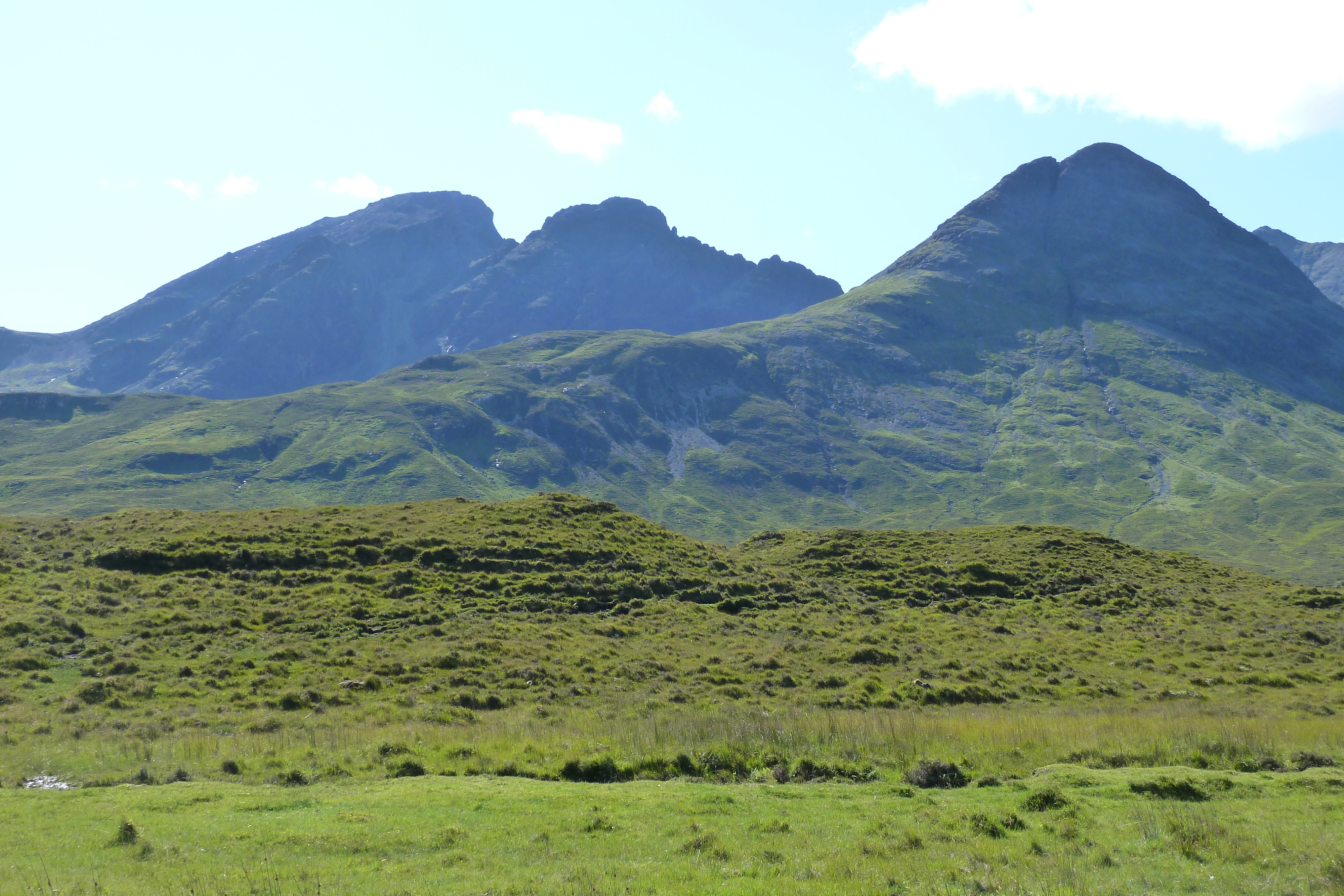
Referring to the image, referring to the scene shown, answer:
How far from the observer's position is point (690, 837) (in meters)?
16.7

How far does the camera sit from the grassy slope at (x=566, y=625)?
114 ft

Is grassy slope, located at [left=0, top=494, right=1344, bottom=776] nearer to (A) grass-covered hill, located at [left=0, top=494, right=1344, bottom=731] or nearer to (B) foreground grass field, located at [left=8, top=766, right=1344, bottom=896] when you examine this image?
(A) grass-covered hill, located at [left=0, top=494, right=1344, bottom=731]

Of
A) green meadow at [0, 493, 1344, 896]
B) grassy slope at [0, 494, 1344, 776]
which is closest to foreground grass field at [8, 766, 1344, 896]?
green meadow at [0, 493, 1344, 896]

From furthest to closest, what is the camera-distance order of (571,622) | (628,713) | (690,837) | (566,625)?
(571,622)
(566,625)
(628,713)
(690,837)

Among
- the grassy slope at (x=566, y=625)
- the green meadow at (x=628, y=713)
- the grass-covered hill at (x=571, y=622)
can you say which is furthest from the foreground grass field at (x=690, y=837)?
the grass-covered hill at (x=571, y=622)

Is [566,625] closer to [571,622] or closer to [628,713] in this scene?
[571,622]

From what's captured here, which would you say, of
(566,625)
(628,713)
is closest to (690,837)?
(628,713)

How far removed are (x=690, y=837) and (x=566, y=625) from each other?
32217mm

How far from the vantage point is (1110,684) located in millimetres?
39594

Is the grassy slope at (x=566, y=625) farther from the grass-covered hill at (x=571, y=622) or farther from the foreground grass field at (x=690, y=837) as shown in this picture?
the foreground grass field at (x=690, y=837)

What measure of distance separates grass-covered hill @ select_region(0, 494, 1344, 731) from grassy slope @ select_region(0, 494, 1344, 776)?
7.7 inches

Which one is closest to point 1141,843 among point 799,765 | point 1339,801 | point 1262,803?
point 1262,803

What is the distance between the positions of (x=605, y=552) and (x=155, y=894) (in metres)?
47.1

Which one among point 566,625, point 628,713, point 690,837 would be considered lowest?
point 566,625
